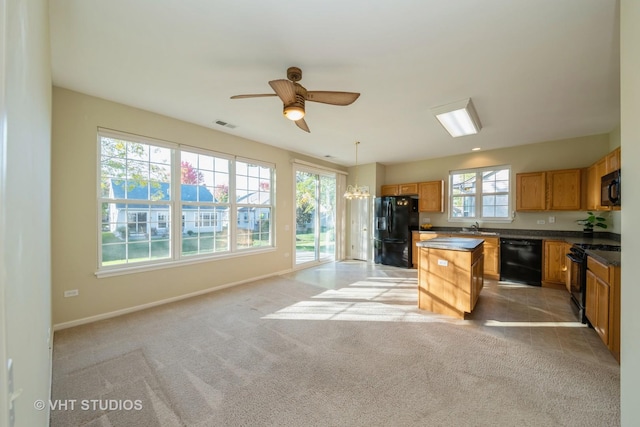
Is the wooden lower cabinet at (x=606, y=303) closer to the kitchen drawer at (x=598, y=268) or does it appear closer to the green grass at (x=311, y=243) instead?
the kitchen drawer at (x=598, y=268)

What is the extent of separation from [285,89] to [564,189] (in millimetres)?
5413

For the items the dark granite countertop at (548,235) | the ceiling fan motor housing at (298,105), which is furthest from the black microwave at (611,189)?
the ceiling fan motor housing at (298,105)

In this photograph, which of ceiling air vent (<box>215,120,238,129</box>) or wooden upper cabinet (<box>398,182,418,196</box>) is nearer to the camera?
ceiling air vent (<box>215,120,238,129</box>)

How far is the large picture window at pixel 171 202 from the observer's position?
3.40 meters

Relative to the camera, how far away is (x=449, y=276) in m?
3.38

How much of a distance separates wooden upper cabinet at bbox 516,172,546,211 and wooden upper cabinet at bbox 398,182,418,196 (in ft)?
6.84

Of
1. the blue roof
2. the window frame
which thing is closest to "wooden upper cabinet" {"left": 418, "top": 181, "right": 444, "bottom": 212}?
the window frame

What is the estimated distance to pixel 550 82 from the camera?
279 centimetres

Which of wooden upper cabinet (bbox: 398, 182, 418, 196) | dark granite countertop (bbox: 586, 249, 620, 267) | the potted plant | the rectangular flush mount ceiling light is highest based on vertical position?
the rectangular flush mount ceiling light

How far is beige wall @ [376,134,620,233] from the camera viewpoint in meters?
4.68

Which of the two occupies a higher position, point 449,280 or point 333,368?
point 449,280

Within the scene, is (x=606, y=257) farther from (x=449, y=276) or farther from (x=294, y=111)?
(x=294, y=111)
